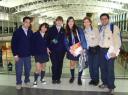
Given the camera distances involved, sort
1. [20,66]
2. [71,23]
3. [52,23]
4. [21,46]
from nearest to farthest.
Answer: [21,46] → [20,66] → [71,23] → [52,23]

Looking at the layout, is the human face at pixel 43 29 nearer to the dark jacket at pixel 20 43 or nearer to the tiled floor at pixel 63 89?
the dark jacket at pixel 20 43

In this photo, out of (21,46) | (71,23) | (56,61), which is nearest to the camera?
(21,46)

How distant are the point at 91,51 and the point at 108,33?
803 mm

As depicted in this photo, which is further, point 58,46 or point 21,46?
point 58,46

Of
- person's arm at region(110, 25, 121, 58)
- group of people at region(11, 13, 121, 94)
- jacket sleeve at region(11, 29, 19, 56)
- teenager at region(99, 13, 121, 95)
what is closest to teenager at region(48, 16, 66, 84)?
group of people at region(11, 13, 121, 94)

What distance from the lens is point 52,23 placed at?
32.1 feet

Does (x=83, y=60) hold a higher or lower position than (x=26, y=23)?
lower

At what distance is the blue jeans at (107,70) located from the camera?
7.25m

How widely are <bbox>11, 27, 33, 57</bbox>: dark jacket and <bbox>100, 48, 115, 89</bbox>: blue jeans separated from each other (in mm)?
1699

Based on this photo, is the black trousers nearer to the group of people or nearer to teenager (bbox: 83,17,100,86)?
the group of people

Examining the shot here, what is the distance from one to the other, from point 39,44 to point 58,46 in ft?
1.49

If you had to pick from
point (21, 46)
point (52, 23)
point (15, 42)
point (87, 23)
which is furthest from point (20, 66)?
point (52, 23)

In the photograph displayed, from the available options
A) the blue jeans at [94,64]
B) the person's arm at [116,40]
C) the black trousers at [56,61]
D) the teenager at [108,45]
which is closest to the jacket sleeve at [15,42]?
the black trousers at [56,61]

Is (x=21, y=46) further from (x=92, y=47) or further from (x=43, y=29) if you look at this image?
(x=92, y=47)
